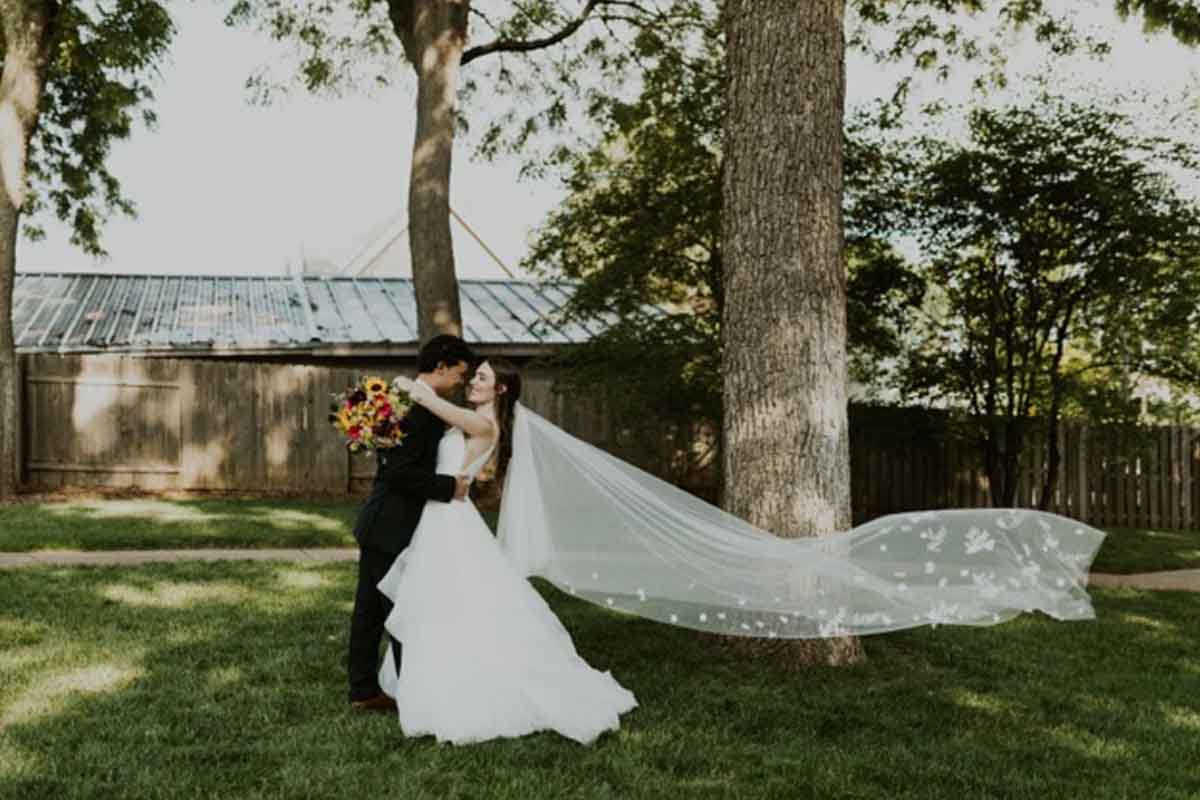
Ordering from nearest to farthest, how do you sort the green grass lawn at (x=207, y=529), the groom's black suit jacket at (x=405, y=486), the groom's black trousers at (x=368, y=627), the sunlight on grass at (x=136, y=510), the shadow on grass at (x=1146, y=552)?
1. the groom's black suit jacket at (x=405, y=486)
2. the groom's black trousers at (x=368, y=627)
3. the green grass lawn at (x=207, y=529)
4. the shadow on grass at (x=1146, y=552)
5. the sunlight on grass at (x=136, y=510)

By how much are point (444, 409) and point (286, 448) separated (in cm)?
1405

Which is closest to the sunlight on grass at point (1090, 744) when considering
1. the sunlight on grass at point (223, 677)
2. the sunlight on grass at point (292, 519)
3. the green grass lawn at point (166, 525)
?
the sunlight on grass at point (223, 677)

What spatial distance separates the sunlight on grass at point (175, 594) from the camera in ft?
29.3

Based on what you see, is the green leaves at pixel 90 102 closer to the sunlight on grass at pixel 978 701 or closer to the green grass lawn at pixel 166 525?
the green grass lawn at pixel 166 525

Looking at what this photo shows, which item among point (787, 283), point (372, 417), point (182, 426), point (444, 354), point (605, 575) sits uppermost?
point (787, 283)

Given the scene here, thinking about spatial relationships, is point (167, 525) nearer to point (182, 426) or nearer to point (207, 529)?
point (207, 529)

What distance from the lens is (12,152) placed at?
53.9 ft

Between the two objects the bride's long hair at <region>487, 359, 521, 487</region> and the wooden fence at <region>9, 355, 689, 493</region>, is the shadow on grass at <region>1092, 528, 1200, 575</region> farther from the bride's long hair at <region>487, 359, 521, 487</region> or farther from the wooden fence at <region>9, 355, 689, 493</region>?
the wooden fence at <region>9, 355, 689, 493</region>

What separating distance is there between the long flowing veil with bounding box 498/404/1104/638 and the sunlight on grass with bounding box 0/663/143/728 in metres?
2.40

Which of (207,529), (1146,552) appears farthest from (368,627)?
(1146,552)

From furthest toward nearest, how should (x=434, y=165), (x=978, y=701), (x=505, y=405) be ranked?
1. (x=505, y=405)
2. (x=434, y=165)
3. (x=978, y=701)

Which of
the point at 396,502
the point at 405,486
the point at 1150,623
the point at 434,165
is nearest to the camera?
the point at 405,486

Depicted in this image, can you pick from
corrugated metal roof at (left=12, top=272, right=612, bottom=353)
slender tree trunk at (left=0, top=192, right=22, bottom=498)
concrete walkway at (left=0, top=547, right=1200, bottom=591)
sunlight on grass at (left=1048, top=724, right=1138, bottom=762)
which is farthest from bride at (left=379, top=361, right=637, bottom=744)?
corrugated metal roof at (left=12, top=272, right=612, bottom=353)

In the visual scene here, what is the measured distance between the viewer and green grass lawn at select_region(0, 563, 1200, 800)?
5008 millimetres
